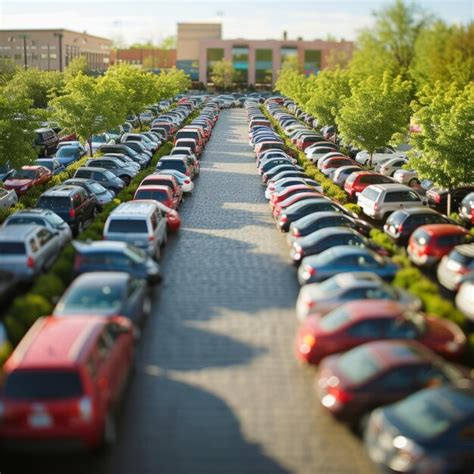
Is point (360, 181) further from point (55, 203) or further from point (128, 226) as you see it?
point (128, 226)

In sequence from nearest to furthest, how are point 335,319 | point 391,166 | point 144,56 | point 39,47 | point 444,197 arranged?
point 335,319 → point 444,197 → point 391,166 → point 39,47 → point 144,56

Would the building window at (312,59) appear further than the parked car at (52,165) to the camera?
Yes

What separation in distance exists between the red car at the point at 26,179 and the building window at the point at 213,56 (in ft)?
346

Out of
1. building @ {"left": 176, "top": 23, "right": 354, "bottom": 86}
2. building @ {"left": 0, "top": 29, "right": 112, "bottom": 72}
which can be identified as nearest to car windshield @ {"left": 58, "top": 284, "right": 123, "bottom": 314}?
building @ {"left": 176, "top": 23, "right": 354, "bottom": 86}

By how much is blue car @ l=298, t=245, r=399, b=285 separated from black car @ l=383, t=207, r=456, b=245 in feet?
15.5

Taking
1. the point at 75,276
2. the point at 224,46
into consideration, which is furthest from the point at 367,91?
the point at 224,46

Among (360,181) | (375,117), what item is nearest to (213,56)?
(375,117)

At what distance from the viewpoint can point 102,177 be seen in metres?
29.0

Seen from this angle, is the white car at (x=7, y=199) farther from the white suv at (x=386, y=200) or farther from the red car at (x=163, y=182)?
the white suv at (x=386, y=200)

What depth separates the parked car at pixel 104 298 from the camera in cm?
1304

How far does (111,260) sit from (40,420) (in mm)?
6886

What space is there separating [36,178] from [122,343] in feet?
65.6

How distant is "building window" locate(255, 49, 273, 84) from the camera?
130625 millimetres

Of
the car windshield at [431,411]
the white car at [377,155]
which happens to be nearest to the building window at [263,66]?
the white car at [377,155]
